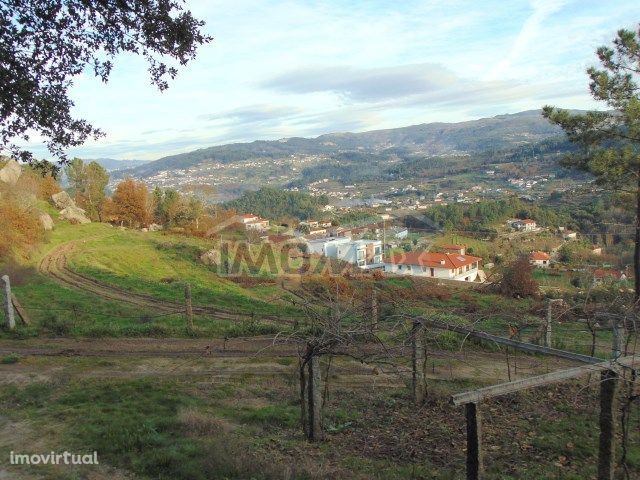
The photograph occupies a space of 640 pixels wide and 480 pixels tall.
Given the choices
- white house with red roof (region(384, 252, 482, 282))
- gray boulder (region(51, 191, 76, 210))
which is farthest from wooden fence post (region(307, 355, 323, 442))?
gray boulder (region(51, 191, 76, 210))

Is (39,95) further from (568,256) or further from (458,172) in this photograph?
(458,172)

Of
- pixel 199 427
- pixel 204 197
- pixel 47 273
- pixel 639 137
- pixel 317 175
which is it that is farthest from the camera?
pixel 317 175

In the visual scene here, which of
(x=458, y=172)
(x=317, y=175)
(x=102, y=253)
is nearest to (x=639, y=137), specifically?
(x=102, y=253)

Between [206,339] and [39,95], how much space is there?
695 cm

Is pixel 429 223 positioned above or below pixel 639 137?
below

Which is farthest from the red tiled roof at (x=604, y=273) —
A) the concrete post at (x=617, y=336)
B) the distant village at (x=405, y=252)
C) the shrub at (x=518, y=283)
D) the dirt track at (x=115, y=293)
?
the concrete post at (x=617, y=336)

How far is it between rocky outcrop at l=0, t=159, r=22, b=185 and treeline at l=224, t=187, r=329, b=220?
207 ft

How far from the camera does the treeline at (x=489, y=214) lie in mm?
64812

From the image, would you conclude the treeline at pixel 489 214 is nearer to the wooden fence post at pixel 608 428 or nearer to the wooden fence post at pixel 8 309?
the wooden fence post at pixel 8 309

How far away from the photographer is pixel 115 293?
67.1 feet

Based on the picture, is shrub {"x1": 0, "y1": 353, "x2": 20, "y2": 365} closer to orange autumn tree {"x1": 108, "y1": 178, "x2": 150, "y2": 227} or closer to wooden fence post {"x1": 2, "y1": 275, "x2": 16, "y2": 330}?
wooden fence post {"x1": 2, "y1": 275, "x2": 16, "y2": 330}

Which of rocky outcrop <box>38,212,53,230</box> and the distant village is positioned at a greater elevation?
rocky outcrop <box>38,212,53,230</box>

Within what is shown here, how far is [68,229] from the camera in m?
39.1

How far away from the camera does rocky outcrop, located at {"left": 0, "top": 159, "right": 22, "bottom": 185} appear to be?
3541 cm
